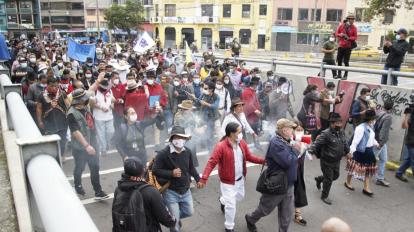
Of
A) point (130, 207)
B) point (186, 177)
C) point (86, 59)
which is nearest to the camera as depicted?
point (130, 207)

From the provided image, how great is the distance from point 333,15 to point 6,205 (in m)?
53.3

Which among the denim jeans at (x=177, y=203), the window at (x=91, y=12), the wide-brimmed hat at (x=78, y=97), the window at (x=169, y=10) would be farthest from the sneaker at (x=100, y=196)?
the window at (x=91, y=12)

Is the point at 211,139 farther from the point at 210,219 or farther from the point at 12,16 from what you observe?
the point at 12,16

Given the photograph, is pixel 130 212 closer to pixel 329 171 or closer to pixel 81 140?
pixel 81 140

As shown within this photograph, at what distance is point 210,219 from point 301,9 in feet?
166

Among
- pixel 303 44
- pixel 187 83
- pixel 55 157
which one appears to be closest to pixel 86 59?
pixel 187 83

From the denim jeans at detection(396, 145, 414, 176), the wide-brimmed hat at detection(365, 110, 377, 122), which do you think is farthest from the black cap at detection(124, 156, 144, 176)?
the denim jeans at detection(396, 145, 414, 176)

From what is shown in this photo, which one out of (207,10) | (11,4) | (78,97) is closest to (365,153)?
(78,97)

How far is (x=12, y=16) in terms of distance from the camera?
249 ft

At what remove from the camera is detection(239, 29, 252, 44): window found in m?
54.6

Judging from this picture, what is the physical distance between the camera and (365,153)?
6.84m

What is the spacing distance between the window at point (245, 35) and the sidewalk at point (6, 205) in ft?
172

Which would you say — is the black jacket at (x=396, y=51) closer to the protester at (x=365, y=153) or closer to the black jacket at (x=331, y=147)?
the protester at (x=365, y=153)

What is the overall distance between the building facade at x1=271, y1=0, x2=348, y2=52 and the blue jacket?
156 ft
